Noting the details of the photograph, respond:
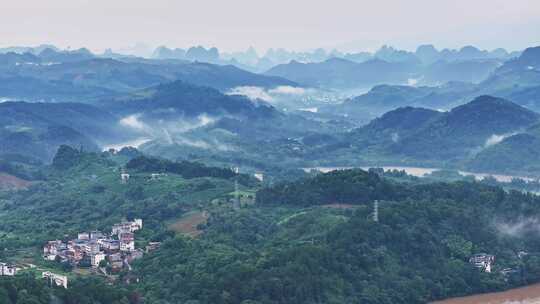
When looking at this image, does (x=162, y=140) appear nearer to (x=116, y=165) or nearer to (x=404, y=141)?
(x=404, y=141)

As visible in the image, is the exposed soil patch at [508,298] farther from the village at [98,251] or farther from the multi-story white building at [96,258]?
the multi-story white building at [96,258]

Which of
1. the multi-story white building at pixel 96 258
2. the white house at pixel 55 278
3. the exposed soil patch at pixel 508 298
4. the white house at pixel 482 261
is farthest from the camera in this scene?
the multi-story white building at pixel 96 258

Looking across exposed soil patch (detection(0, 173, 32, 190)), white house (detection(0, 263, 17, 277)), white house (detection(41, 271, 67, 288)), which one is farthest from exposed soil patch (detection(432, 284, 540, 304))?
exposed soil patch (detection(0, 173, 32, 190))

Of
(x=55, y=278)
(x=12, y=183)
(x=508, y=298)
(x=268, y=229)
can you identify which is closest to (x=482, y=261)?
(x=508, y=298)

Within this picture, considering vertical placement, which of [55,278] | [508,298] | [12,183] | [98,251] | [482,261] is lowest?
[508,298]

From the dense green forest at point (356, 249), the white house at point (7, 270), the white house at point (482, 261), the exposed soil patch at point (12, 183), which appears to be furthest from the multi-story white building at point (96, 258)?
the exposed soil patch at point (12, 183)

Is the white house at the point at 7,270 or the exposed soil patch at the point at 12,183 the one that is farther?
the exposed soil patch at the point at 12,183

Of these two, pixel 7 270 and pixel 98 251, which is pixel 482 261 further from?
pixel 7 270

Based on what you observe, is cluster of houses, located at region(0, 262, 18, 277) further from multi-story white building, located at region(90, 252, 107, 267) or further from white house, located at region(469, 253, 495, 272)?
white house, located at region(469, 253, 495, 272)
